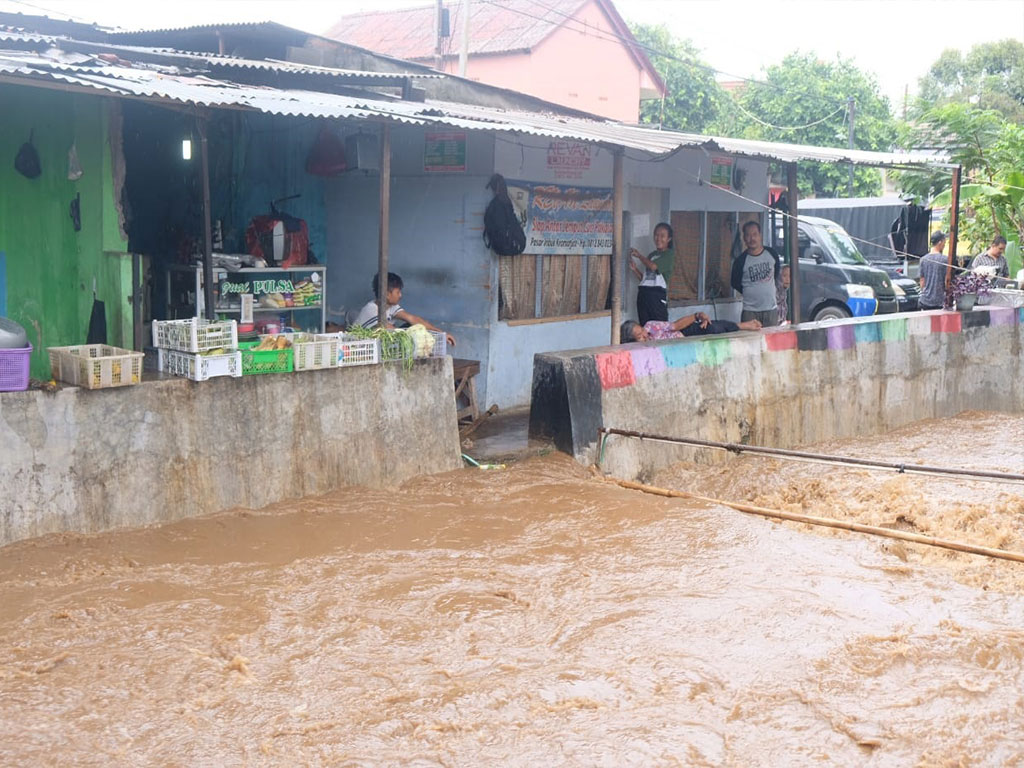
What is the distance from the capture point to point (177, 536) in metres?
7.10

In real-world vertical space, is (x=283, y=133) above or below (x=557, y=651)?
above

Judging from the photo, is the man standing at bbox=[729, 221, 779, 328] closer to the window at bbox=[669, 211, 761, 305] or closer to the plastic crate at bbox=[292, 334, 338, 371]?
the window at bbox=[669, 211, 761, 305]

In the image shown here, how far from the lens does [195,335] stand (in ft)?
23.8

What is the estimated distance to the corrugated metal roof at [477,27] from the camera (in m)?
32.5

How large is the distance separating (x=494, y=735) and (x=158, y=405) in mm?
3559

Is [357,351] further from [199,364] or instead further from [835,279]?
[835,279]

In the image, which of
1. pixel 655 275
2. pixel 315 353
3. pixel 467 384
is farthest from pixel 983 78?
pixel 315 353

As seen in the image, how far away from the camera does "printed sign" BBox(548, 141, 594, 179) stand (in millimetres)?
11602

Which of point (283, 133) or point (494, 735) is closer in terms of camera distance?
point (494, 735)

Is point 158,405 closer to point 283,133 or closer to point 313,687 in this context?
point 313,687

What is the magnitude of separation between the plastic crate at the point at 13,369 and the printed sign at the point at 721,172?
29.3 ft

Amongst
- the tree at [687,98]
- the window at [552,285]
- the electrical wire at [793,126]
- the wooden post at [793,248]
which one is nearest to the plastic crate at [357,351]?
the window at [552,285]

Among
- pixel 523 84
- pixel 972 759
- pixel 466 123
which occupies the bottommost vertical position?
pixel 972 759

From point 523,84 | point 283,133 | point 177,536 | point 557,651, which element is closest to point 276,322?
point 283,133
